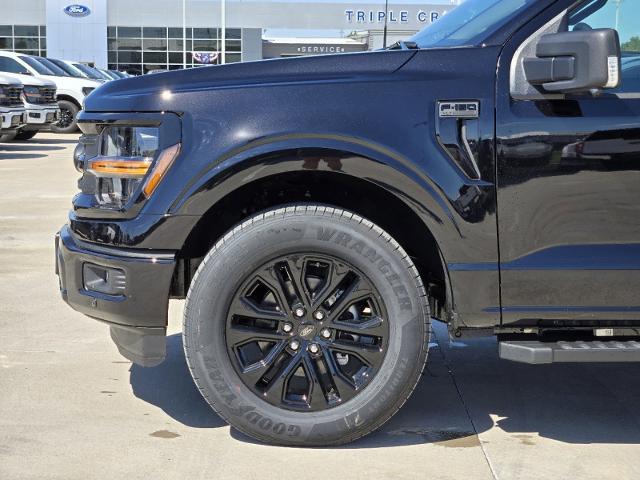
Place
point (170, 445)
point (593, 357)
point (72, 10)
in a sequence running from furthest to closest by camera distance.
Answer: point (72, 10) < point (170, 445) < point (593, 357)

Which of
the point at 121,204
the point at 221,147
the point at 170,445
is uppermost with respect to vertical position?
the point at 221,147

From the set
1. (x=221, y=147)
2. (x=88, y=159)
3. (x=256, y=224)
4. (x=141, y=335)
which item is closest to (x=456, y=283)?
(x=256, y=224)

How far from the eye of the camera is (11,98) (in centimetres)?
1767

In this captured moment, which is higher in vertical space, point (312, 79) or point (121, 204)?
point (312, 79)

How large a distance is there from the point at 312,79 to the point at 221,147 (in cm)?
42

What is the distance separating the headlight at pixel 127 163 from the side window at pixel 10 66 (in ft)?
64.2

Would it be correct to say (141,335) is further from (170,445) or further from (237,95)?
(237,95)

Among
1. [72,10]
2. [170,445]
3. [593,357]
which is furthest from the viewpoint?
[72,10]

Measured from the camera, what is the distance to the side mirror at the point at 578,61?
3207 mm

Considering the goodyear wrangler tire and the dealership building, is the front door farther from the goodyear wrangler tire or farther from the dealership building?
the dealership building

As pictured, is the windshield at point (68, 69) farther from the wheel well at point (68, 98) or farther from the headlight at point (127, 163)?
the headlight at point (127, 163)

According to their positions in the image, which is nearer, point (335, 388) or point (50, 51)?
point (335, 388)

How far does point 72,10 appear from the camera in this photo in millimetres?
60438

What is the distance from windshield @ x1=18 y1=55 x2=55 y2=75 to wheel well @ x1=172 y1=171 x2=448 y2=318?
2050 cm
